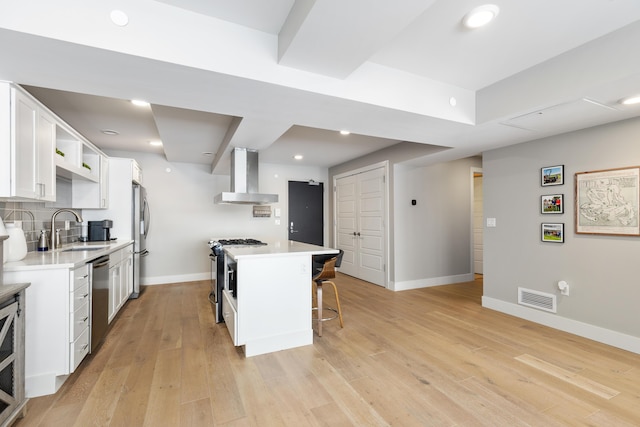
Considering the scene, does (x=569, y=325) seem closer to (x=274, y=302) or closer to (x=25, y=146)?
(x=274, y=302)

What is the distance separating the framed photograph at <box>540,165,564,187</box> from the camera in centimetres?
313

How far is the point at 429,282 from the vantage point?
510 centimetres

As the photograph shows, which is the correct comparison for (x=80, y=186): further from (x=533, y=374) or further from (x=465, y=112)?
(x=533, y=374)

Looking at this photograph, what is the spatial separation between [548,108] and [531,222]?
1.55 meters

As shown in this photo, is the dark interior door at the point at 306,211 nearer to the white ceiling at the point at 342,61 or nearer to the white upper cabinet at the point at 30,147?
the white ceiling at the point at 342,61

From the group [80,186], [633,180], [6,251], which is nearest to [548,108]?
[633,180]

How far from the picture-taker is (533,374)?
223 centimetres

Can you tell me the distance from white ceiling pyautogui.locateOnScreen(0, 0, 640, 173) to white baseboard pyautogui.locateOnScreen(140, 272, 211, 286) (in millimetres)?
3144

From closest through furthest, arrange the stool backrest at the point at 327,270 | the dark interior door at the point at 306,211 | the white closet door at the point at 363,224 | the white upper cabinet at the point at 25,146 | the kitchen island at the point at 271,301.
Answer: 1. the white upper cabinet at the point at 25,146
2. the kitchen island at the point at 271,301
3. the stool backrest at the point at 327,270
4. the white closet door at the point at 363,224
5. the dark interior door at the point at 306,211

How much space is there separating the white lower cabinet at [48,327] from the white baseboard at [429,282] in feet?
13.4

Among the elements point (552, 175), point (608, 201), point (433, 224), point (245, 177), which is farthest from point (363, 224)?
point (608, 201)

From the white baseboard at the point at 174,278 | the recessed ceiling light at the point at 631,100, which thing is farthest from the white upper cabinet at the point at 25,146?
the recessed ceiling light at the point at 631,100

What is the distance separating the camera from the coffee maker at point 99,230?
3.82 metres

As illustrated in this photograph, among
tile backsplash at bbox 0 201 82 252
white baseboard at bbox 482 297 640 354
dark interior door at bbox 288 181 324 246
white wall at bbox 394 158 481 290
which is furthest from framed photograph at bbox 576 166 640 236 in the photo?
tile backsplash at bbox 0 201 82 252
